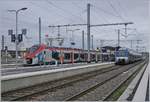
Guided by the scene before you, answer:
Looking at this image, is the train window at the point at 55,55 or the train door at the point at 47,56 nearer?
the train door at the point at 47,56

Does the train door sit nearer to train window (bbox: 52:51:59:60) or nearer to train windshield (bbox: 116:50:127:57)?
train window (bbox: 52:51:59:60)

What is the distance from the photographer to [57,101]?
419 inches

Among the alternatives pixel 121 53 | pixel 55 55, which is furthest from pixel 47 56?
pixel 121 53

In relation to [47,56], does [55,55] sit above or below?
→ above

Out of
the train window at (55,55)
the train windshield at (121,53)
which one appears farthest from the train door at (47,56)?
the train windshield at (121,53)

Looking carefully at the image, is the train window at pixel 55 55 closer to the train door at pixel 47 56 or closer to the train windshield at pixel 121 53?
the train door at pixel 47 56

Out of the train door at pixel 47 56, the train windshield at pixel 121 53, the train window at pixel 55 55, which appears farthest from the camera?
the train windshield at pixel 121 53

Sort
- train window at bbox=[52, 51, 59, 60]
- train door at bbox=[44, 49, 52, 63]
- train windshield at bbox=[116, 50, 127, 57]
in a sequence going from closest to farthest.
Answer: train door at bbox=[44, 49, 52, 63] < train window at bbox=[52, 51, 59, 60] < train windshield at bbox=[116, 50, 127, 57]

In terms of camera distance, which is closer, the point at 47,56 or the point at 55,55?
the point at 47,56

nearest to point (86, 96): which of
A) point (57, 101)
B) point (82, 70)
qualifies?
point (57, 101)

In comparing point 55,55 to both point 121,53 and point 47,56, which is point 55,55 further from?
point 121,53

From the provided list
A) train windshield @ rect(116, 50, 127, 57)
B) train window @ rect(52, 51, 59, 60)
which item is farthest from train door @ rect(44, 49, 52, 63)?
train windshield @ rect(116, 50, 127, 57)

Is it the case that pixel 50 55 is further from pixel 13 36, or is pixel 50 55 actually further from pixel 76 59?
pixel 76 59

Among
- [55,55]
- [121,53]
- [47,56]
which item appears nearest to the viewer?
[47,56]
